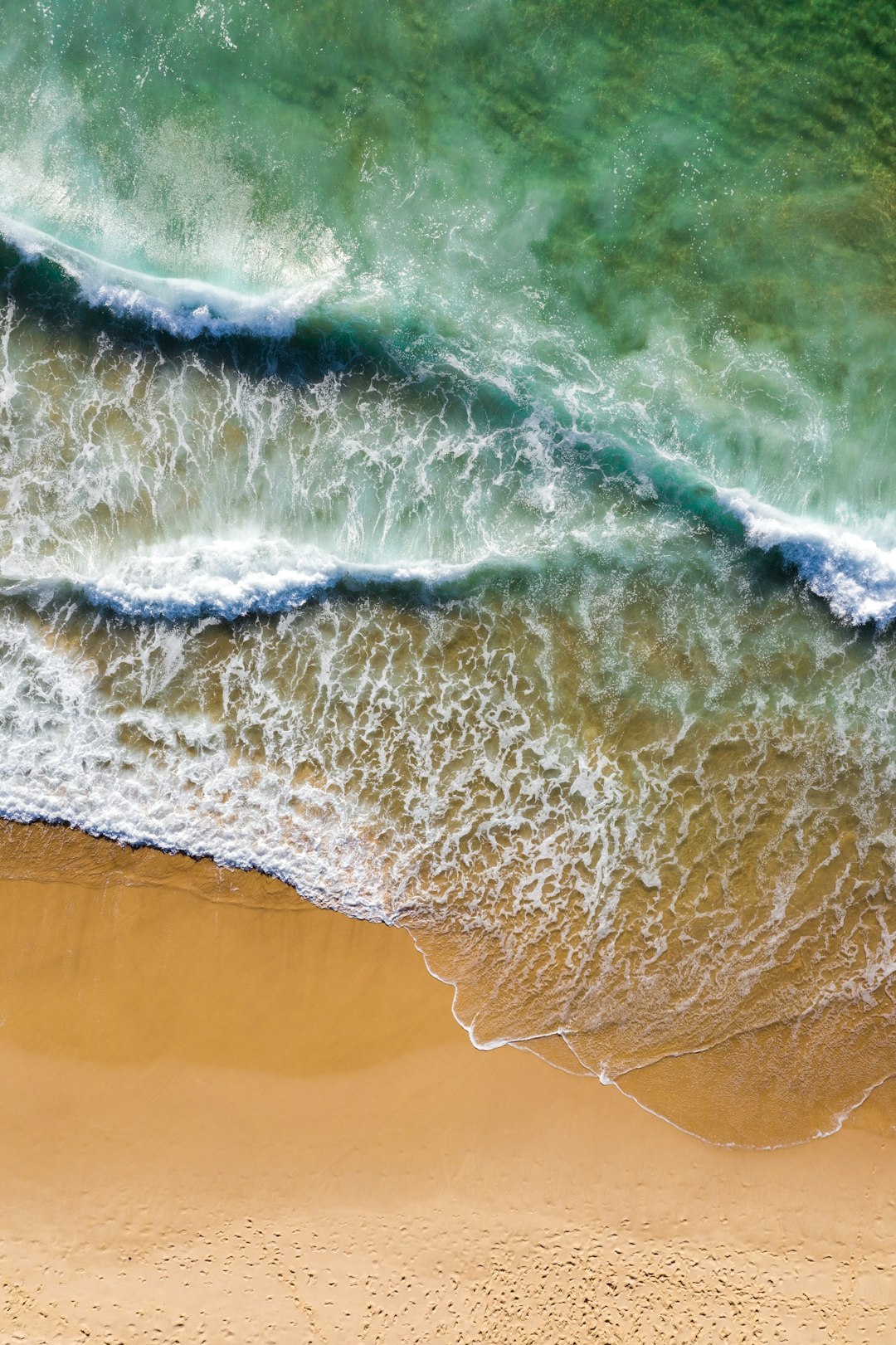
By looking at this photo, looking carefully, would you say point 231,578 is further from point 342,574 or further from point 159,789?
point 159,789

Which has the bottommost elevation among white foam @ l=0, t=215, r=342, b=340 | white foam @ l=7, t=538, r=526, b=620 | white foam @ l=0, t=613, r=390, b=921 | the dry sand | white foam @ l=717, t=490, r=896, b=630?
the dry sand

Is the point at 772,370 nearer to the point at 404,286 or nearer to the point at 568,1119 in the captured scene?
the point at 404,286

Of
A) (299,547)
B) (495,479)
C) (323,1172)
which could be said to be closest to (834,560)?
(495,479)

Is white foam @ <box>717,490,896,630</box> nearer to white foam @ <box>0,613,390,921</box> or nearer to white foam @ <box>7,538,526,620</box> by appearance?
white foam @ <box>7,538,526,620</box>

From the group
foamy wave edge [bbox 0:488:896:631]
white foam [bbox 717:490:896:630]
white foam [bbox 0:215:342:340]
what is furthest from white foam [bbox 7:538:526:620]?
white foam [bbox 717:490:896:630]

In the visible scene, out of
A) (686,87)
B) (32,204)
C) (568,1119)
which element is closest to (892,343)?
(686,87)

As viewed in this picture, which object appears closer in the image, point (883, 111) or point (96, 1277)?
point (96, 1277)
